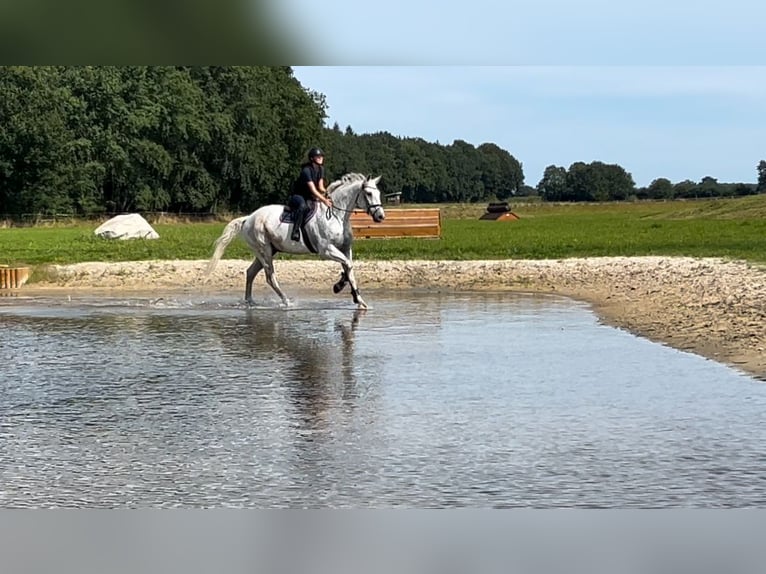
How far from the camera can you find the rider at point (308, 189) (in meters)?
17.6

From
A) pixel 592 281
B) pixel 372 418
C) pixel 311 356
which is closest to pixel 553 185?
pixel 592 281

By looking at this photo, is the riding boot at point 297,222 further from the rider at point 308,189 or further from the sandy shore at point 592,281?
the sandy shore at point 592,281

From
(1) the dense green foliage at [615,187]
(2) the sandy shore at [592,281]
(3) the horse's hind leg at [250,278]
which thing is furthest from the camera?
(1) the dense green foliage at [615,187]

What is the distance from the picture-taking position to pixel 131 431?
8141 millimetres

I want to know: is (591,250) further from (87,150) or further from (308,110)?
(308,110)

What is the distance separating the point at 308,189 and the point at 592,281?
7365 mm

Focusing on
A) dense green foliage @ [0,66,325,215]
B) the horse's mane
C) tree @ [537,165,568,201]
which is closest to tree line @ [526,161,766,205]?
tree @ [537,165,568,201]

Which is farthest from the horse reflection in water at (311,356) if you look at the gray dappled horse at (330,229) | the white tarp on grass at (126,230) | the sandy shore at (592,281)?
the white tarp on grass at (126,230)

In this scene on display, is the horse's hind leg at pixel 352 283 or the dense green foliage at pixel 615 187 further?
the dense green foliage at pixel 615 187

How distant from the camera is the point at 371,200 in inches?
719

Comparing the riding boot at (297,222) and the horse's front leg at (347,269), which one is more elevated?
the riding boot at (297,222)

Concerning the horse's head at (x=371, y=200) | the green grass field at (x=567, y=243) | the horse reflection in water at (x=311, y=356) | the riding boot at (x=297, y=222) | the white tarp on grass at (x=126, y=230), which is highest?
the horse's head at (x=371, y=200)
